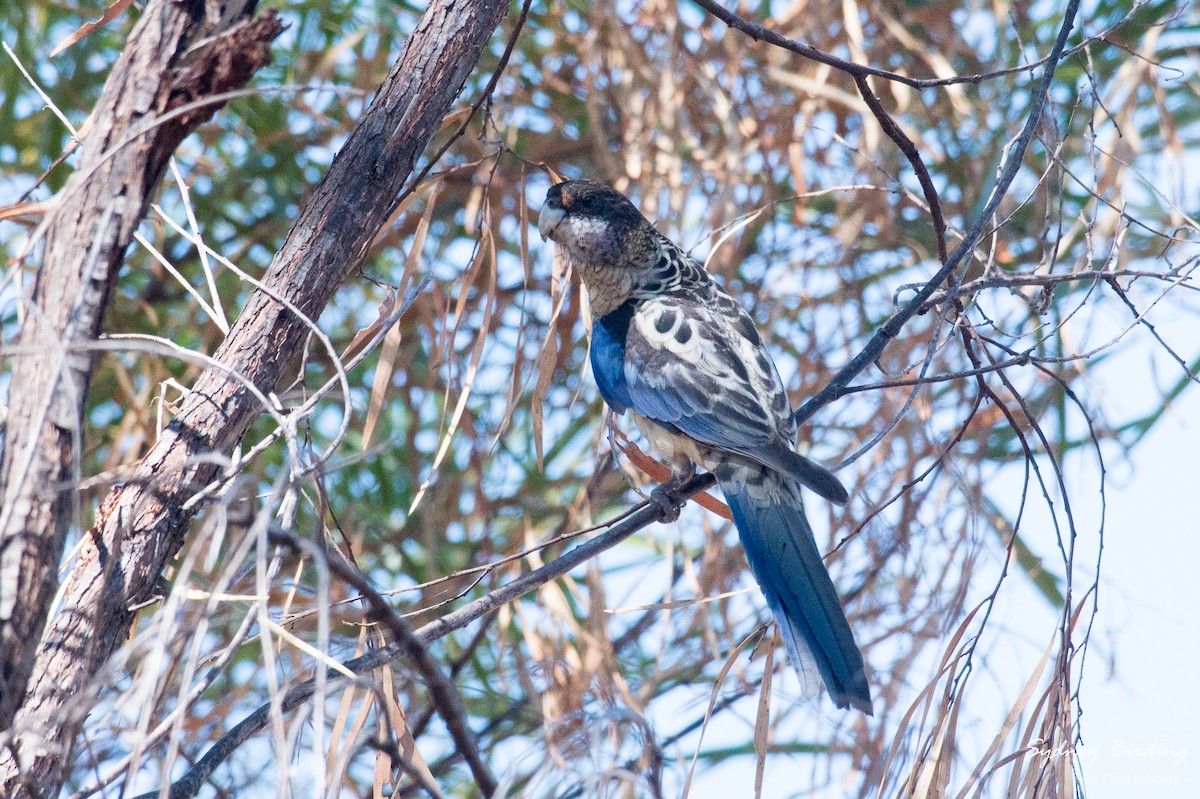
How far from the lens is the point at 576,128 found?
3.67 metres

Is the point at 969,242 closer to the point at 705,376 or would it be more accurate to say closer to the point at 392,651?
the point at 705,376

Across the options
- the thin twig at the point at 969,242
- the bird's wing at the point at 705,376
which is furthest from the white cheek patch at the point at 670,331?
the thin twig at the point at 969,242

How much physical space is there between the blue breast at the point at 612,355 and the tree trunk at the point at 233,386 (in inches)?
44.4

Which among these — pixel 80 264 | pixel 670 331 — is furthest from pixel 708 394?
pixel 80 264

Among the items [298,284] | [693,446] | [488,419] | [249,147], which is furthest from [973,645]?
[249,147]

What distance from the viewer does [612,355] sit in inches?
111

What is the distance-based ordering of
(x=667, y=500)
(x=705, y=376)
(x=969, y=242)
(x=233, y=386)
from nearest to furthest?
1. (x=233, y=386)
2. (x=969, y=242)
3. (x=667, y=500)
4. (x=705, y=376)

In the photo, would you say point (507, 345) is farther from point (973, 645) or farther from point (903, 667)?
point (973, 645)

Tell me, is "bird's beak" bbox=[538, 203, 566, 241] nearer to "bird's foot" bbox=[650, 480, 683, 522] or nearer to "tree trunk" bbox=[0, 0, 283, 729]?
"bird's foot" bbox=[650, 480, 683, 522]

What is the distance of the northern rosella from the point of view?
2254mm

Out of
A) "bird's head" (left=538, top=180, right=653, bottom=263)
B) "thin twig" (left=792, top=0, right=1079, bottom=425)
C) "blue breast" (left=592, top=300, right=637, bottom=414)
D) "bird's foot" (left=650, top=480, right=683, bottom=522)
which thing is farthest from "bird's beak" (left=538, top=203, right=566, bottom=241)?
"thin twig" (left=792, top=0, right=1079, bottom=425)

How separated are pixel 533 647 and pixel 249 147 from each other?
1.74 meters

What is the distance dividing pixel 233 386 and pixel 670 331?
144 centimetres

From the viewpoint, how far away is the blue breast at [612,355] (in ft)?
9.07
